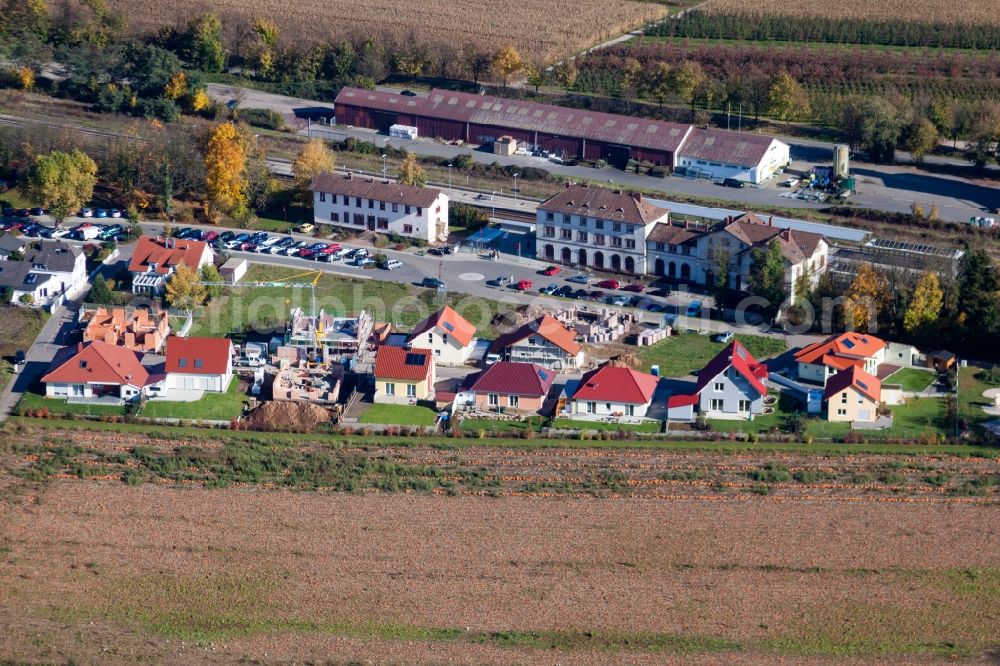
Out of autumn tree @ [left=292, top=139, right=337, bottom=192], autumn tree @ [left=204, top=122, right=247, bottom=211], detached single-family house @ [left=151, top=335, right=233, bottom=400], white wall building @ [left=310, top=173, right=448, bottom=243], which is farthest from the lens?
autumn tree @ [left=292, top=139, right=337, bottom=192]

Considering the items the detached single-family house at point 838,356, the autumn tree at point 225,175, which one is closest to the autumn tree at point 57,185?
the autumn tree at point 225,175

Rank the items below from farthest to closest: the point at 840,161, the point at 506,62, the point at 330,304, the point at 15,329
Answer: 1. the point at 506,62
2. the point at 840,161
3. the point at 330,304
4. the point at 15,329

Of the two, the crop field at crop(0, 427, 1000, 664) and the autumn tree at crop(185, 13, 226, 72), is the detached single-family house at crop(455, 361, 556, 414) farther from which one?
the autumn tree at crop(185, 13, 226, 72)

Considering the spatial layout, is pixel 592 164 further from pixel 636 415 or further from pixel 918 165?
pixel 636 415

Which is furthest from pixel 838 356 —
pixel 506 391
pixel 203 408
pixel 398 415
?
pixel 203 408

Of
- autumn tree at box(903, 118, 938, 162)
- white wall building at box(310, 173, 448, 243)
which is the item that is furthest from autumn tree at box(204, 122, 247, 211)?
autumn tree at box(903, 118, 938, 162)

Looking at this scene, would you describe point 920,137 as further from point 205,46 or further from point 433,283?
point 205,46

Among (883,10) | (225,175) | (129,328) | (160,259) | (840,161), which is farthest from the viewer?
(883,10)
